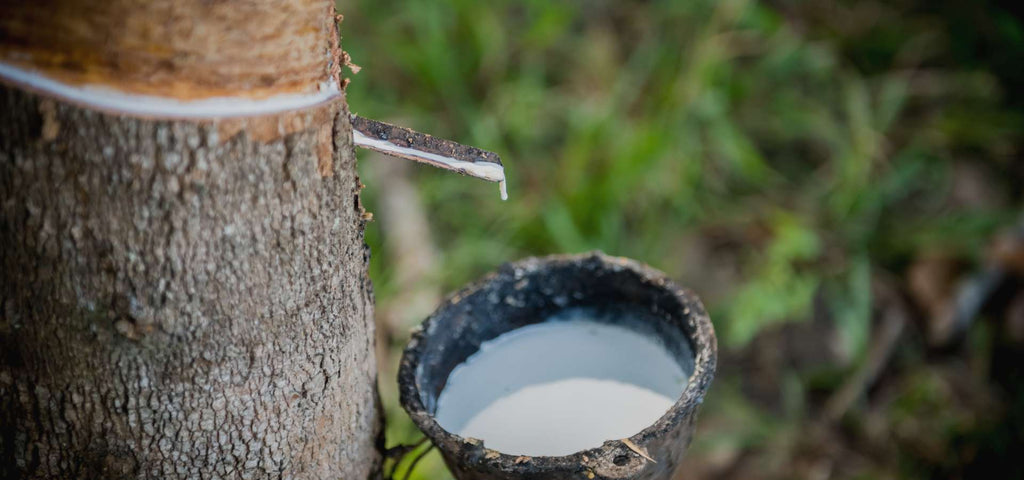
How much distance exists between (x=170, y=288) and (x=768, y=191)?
2853 millimetres

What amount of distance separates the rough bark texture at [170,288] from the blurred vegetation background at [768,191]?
1.26 metres

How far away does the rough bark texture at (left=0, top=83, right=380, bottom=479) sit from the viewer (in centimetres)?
82

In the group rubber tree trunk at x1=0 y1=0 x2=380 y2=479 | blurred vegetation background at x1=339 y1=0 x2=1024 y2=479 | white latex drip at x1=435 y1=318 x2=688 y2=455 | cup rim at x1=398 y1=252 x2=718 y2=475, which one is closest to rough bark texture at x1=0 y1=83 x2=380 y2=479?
rubber tree trunk at x1=0 y1=0 x2=380 y2=479

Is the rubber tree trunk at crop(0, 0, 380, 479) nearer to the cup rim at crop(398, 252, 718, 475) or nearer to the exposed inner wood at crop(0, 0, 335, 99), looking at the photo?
the exposed inner wood at crop(0, 0, 335, 99)

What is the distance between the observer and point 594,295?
139 centimetres

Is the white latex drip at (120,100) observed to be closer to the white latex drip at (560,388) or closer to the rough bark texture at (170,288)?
the rough bark texture at (170,288)

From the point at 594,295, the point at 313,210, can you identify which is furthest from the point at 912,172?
the point at 313,210

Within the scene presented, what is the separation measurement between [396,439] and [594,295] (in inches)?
44.9

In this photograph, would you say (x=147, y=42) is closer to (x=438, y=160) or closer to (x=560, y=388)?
(x=438, y=160)

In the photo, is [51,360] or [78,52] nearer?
[78,52]

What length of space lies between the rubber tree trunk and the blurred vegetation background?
128 centimetres

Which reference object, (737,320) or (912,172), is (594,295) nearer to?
(737,320)

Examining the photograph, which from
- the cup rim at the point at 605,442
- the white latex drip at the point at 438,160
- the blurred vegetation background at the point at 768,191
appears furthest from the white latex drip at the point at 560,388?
the blurred vegetation background at the point at 768,191

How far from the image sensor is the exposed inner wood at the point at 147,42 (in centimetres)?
77
